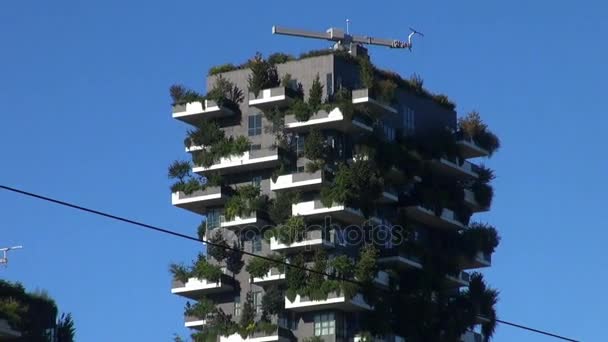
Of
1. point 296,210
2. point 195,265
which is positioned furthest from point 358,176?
point 195,265

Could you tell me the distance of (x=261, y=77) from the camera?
116m

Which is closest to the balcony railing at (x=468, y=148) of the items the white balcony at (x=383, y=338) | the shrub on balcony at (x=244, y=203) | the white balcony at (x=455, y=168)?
the white balcony at (x=455, y=168)

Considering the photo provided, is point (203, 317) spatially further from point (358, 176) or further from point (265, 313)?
point (358, 176)

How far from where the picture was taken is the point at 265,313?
11406 cm

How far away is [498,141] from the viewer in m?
125

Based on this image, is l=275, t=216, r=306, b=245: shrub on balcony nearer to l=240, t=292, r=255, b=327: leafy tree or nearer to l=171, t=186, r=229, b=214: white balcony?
l=240, t=292, r=255, b=327: leafy tree

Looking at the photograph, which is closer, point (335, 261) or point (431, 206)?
point (335, 261)

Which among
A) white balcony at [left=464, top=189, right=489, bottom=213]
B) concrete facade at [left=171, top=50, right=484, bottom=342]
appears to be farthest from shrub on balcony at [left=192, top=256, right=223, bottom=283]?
white balcony at [left=464, top=189, right=489, bottom=213]

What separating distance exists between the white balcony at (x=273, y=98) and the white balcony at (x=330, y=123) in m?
0.92

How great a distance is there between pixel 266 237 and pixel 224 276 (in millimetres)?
3350

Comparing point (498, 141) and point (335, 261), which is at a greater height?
point (498, 141)

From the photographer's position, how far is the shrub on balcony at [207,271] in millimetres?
114875

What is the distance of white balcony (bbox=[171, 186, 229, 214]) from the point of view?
116125 mm

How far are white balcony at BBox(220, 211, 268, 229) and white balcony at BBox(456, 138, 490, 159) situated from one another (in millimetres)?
14344
